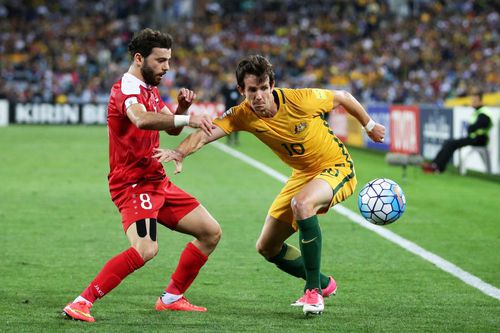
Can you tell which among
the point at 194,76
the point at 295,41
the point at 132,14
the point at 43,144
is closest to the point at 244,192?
the point at 43,144

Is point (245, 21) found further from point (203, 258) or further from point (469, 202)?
point (203, 258)

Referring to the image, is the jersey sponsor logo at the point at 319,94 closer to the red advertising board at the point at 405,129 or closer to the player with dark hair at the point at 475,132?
the player with dark hair at the point at 475,132

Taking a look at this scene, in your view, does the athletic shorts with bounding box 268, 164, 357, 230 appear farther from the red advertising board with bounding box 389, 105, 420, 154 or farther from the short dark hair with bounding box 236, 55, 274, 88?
the red advertising board with bounding box 389, 105, 420, 154

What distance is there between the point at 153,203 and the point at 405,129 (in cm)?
1833

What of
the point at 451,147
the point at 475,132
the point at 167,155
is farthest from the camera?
the point at 451,147

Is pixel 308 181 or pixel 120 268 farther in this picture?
pixel 308 181

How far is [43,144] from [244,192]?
13.9m

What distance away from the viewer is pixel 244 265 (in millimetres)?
9414

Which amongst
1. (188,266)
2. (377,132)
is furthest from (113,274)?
(377,132)

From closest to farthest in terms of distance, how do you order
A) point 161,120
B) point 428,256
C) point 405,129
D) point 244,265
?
point 161,120, point 244,265, point 428,256, point 405,129

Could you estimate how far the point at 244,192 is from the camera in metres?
16.5

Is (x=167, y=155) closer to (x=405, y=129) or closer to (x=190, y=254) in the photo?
(x=190, y=254)

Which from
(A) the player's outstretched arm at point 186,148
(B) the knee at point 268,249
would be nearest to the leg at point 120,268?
(A) the player's outstretched arm at point 186,148

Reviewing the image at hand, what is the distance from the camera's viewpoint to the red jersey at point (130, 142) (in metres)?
6.82
